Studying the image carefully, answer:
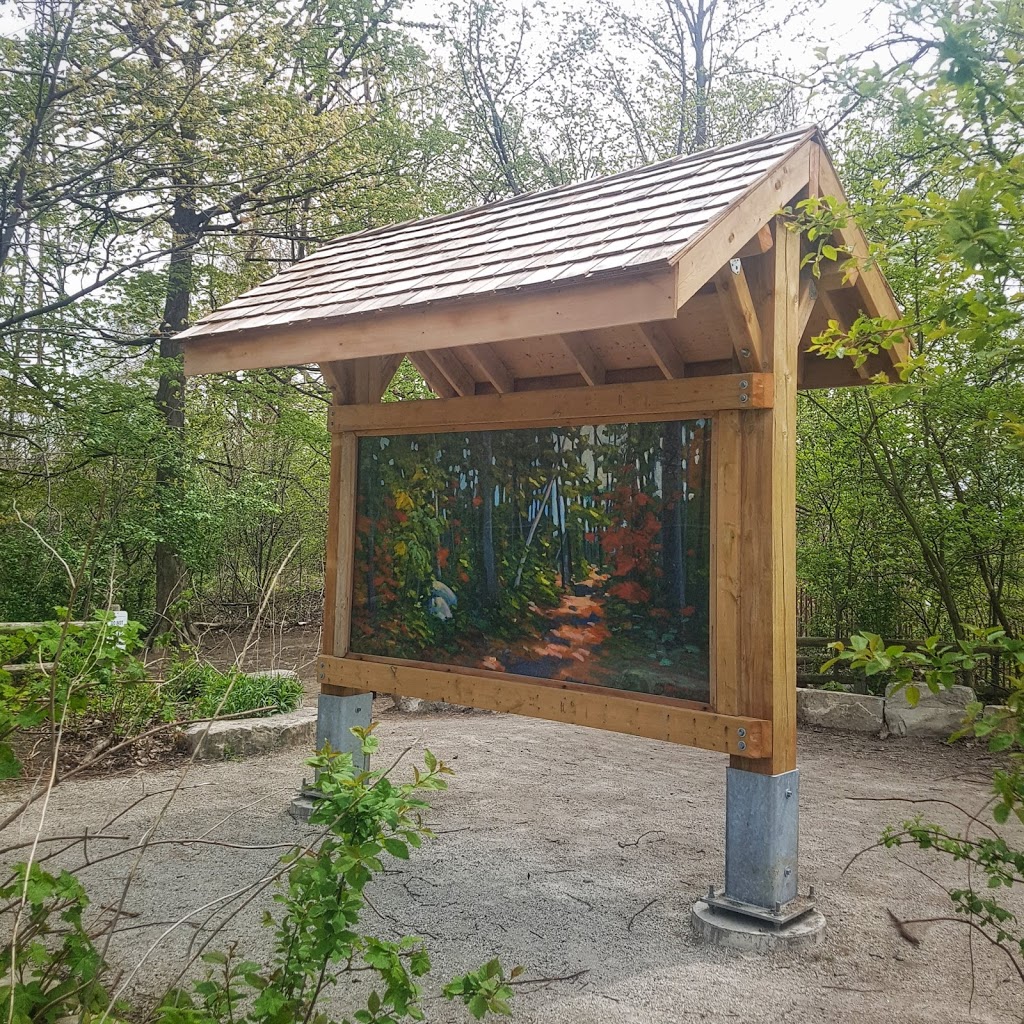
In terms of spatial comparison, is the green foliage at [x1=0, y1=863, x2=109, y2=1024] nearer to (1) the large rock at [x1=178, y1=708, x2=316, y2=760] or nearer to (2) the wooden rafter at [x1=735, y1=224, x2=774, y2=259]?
(2) the wooden rafter at [x1=735, y1=224, x2=774, y2=259]

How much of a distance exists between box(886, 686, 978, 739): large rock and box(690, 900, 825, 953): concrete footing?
4.36 metres

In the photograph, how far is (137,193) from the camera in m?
8.59

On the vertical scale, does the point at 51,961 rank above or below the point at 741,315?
below

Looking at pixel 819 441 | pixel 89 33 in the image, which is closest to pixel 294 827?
pixel 819 441

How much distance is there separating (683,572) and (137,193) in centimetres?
725

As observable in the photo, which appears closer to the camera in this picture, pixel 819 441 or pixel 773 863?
pixel 773 863

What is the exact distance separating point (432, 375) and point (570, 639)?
203 cm

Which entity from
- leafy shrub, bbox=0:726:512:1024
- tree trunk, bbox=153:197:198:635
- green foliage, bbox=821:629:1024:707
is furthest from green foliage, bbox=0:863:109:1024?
tree trunk, bbox=153:197:198:635

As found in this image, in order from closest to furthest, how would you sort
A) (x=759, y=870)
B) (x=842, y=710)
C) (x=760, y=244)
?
(x=759, y=870), (x=760, y=244), (x=842, y=710)

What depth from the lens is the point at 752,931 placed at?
3475 millimetres

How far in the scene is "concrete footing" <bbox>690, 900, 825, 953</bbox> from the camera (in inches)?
136

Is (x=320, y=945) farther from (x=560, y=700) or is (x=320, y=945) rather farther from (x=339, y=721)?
(x=339, y=721)

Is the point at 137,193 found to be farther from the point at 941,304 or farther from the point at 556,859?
the point at 941,304

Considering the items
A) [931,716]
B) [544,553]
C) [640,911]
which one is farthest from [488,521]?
[931,716]
